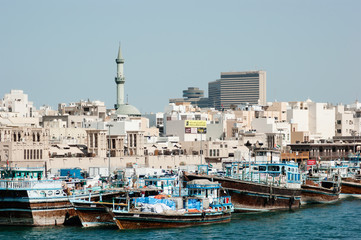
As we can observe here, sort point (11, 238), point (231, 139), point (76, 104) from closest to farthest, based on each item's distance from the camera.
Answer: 1. point (11, 238)
2. point (231, 139)
3. point (76, 104)

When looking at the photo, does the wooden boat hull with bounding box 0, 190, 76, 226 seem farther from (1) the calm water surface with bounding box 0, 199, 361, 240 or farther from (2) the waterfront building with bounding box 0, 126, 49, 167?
(2) the waterfront building with bounding box 0, 126, 49, 167

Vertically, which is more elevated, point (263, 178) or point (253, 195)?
point (263, 178)

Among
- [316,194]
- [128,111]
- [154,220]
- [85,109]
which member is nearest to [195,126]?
[128,111]

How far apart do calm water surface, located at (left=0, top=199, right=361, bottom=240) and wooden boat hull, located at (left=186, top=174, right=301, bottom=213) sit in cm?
89

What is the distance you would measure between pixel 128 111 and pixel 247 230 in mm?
85194

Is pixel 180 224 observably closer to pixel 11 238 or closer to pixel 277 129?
pixel 11 238

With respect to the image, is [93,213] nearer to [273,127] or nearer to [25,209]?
[25,209]

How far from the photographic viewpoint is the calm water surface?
173ft

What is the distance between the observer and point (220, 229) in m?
55.5

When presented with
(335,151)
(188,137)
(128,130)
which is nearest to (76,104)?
(188,137)

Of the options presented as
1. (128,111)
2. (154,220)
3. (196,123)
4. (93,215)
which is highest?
(128,111)

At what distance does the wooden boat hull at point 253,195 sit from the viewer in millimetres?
64062

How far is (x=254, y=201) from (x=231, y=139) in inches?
2303

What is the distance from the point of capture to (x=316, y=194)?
7600 cm
